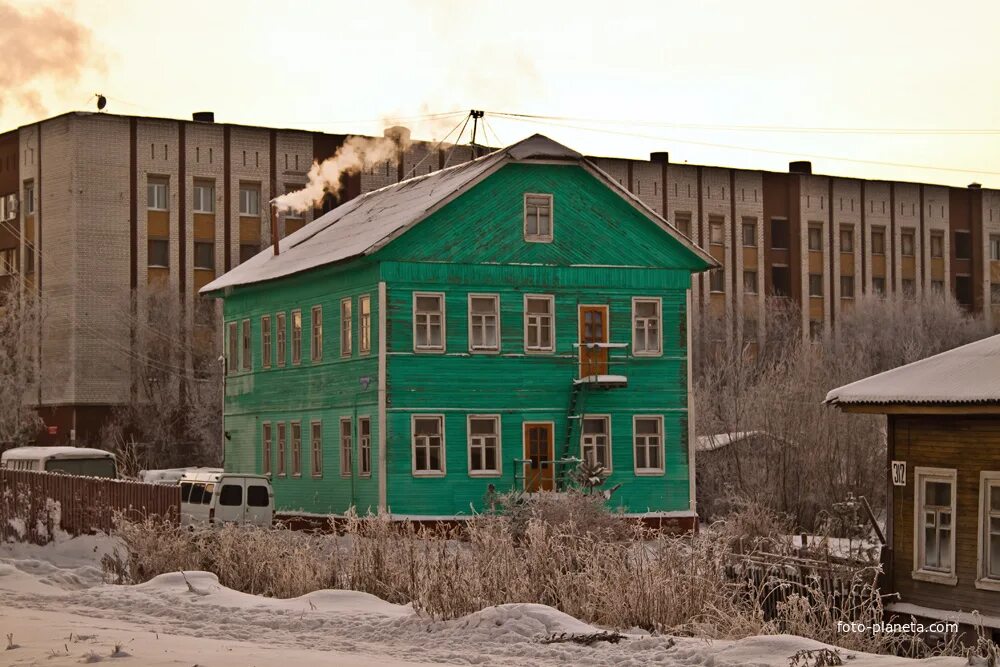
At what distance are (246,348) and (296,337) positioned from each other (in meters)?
3.82

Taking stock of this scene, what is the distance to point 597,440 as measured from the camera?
3825 centimetres

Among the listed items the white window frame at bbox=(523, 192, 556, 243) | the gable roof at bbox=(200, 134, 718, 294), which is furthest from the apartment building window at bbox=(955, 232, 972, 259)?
the white window frame at bbox=(523, 192, 556, 243)

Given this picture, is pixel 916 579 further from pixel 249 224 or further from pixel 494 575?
pixel 249 224

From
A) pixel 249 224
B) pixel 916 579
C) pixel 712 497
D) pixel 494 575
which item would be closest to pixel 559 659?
pixel 494 575

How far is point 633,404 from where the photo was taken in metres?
38.7

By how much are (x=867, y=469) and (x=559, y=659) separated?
93.5 feet

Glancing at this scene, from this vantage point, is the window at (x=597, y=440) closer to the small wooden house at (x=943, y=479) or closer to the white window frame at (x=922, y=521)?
the small wooden house at (x=943, y=479)

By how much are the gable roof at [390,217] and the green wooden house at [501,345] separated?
85mm

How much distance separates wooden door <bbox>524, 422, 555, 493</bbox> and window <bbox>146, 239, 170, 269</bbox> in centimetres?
2869

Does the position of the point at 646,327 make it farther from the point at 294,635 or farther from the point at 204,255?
the point at 204,255

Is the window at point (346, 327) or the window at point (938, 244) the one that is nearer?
the window at point (346, 327)

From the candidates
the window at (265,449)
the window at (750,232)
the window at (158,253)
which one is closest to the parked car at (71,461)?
the window at (265,449)

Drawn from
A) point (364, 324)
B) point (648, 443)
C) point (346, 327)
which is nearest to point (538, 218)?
point (364, 324)

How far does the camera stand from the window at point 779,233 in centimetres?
7588
